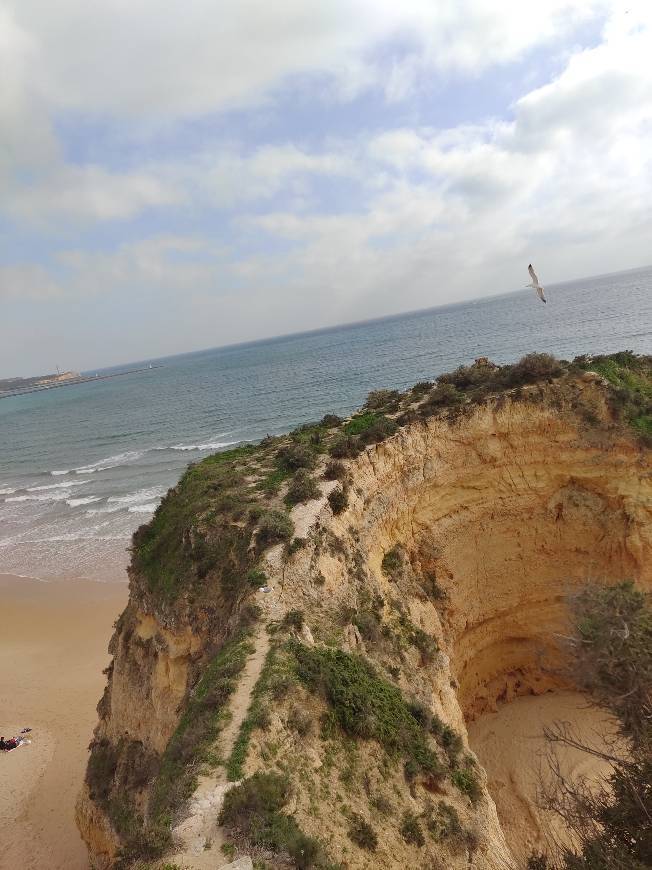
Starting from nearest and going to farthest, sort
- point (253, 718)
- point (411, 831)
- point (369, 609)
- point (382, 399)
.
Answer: point (411, 831) → point (253, 718) → point (369, 609) → point (382, 399)

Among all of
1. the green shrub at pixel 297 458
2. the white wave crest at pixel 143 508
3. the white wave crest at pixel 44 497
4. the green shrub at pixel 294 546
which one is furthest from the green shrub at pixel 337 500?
the white wave crest at pixel 44 497

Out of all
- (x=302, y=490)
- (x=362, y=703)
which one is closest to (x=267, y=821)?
(x=362, y=703)

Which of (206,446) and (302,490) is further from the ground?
(302,490)

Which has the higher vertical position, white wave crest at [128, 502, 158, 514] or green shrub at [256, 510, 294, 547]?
green shrub at [256, 510, 294, 547]

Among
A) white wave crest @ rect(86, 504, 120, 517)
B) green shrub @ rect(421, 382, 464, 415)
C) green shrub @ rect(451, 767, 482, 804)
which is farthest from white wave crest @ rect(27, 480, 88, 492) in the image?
green shrub @ rect(451, 767, 482, 804)

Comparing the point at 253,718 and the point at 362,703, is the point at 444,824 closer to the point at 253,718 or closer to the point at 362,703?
the point at 362,703

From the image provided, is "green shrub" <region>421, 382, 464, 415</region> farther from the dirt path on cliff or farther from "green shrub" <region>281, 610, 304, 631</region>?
the dirt path on cliff
